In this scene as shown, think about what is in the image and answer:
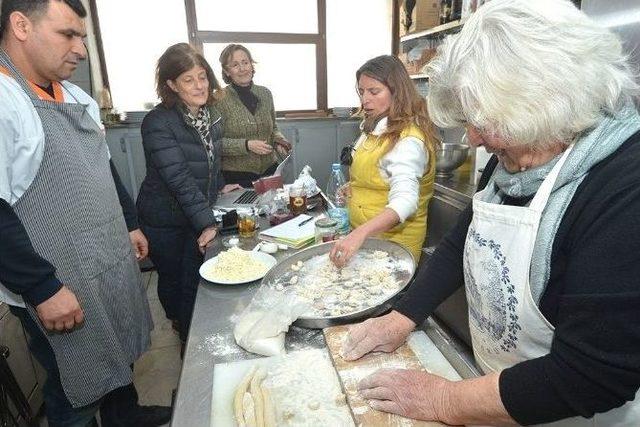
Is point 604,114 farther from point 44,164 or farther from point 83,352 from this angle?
point 83,352

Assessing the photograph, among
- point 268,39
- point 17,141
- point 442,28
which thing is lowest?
point 17,141

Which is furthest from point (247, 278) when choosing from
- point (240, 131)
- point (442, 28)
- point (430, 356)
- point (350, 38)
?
point (350, 38)

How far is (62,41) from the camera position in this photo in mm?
1220

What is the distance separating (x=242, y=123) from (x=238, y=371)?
2.40 metres

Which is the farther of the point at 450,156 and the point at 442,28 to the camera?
the point at 442,28

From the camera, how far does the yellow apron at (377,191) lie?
1.65m

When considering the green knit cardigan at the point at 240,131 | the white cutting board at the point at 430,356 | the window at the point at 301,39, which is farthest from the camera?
the window at the point at 301,39

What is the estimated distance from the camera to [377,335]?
36.9 inches

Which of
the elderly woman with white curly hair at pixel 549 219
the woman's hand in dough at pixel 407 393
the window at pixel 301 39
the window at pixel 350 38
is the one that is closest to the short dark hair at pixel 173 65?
the elderly woman with white curly hair at pixel 549 219

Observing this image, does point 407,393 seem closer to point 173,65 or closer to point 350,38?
point 173,65

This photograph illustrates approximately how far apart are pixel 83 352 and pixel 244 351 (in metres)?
0.73

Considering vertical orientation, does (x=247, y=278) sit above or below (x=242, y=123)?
below

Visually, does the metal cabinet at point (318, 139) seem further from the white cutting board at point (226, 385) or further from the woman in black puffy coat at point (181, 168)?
the white cutting board at point (226, 385)

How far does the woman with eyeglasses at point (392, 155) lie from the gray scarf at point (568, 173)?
71cm
